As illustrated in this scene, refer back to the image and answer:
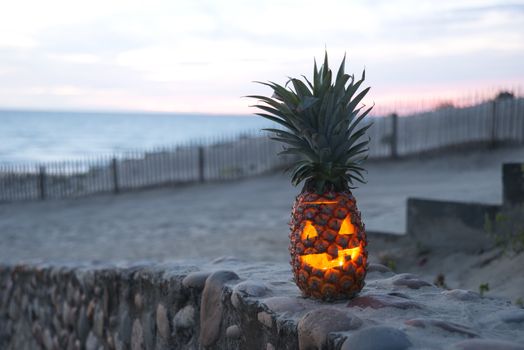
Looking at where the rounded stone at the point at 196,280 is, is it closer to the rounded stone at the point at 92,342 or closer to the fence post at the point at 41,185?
the rounded stone at the point at 92,342

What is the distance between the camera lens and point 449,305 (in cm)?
221

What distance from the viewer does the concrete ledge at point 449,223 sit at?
5828mm

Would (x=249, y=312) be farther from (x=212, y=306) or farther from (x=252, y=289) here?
(x=212, y=306)

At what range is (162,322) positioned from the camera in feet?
10.5

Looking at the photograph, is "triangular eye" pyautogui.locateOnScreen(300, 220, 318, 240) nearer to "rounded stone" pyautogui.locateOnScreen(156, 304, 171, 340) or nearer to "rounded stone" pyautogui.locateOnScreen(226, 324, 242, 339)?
"rounded stone" pyautogui.locateOnScreen(226, 324, 242, 339)

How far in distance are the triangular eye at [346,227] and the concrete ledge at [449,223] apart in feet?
12.7

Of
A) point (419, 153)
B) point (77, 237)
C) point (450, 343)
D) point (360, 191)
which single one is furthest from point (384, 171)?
point (450, 343)

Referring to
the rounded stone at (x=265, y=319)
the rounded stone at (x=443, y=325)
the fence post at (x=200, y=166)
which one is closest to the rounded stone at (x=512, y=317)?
the rounded stone at (x=443, y=325)

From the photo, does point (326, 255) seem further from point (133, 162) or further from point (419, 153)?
point (133, 162)

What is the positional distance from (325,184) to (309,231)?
184 millimetres

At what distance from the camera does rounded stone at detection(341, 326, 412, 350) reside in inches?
68.1

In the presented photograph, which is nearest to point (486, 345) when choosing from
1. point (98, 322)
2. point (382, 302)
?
point (382, 302)

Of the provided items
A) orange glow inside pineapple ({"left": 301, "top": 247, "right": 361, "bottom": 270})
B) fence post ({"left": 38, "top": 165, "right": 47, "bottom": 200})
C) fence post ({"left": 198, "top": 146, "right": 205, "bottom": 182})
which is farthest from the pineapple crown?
fence post ({"left": 38, "top": 165, "right": 47, "bottom": 200})

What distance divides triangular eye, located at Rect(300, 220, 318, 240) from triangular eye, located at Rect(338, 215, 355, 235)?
9 cm
